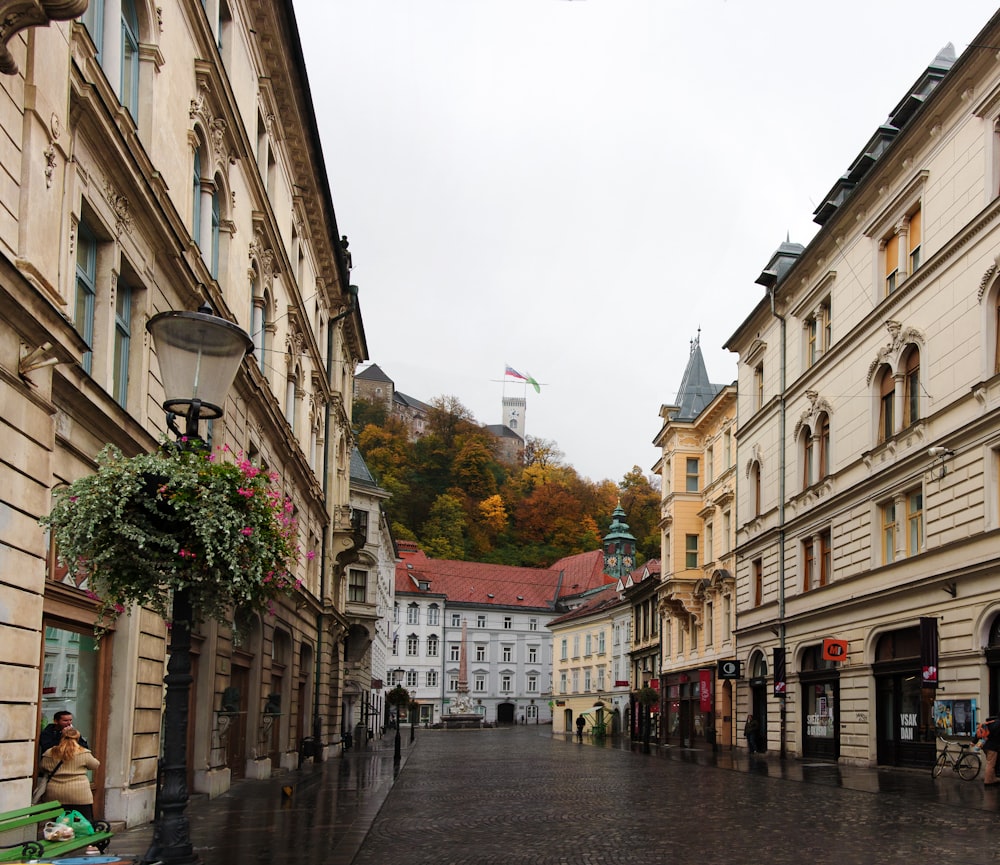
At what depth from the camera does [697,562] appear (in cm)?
4869

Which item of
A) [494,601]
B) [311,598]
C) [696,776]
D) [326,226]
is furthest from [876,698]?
[494,601]

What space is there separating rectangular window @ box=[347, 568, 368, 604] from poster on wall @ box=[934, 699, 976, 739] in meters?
30.3

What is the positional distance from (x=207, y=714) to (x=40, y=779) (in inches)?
316

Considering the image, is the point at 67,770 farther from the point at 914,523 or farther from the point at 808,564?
A: the point at 808,564

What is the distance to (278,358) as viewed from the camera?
1003 inches

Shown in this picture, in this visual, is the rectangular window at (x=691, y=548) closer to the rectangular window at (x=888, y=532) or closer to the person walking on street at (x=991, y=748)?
the rectangular window at (x=888, y=532)

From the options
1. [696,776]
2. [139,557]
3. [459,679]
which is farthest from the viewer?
[459,679]

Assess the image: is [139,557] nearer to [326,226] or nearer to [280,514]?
[280,514]

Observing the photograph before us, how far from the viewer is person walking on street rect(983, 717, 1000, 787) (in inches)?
763

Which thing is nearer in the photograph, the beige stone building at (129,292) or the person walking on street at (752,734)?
the beige stone building at (129,292)

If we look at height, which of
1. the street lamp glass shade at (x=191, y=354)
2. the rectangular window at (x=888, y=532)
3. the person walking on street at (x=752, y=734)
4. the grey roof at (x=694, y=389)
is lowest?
the person walking on street at (x=752, y=734)

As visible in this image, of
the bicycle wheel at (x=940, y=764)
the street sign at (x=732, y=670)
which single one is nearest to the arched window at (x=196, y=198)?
the bicycle wheel at (x=940, y=764)

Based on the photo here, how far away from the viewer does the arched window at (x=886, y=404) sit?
27538mm

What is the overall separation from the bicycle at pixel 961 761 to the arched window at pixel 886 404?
25.0 ft
